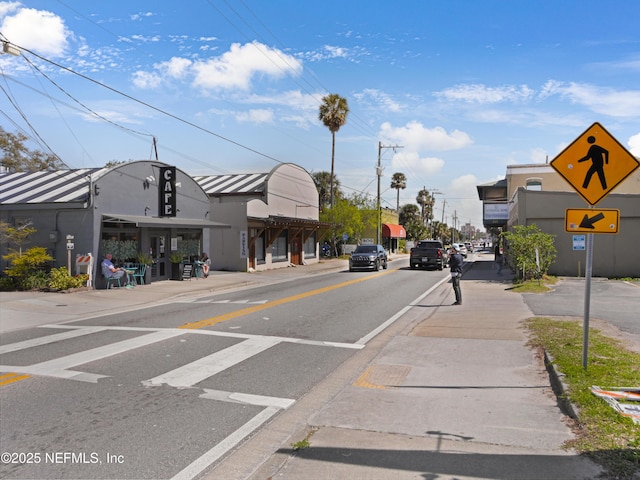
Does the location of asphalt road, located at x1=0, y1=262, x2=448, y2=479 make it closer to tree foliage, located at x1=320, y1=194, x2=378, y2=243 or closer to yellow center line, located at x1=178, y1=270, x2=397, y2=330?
yellow center line, located at x1=178, y1=270, x2=397, y2=330

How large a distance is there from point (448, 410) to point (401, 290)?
1420 centimetres

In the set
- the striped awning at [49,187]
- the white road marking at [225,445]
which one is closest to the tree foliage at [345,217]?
the striped awning at [49,187]

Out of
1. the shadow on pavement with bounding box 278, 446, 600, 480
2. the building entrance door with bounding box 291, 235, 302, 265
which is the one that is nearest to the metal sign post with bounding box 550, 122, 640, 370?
the shadow on pavement with bounding box 278, 446, 600, 480

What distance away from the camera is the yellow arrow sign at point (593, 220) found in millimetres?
6289

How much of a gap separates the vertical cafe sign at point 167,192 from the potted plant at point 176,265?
74.2 inches

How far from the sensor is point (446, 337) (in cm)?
995

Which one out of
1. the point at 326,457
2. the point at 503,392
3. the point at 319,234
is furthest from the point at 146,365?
the point at 319,234

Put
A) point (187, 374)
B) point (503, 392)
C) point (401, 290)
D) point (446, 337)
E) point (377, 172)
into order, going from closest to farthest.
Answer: point (503, 392), point (187, 374), point (446, 337), point (401, 290), point (377, 172)

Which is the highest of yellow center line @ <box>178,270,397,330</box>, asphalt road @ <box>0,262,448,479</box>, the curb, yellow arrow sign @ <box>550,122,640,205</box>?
yellow arrow sign @ <box>550,122,640,205</box>

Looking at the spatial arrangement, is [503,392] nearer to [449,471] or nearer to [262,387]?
[449,471]

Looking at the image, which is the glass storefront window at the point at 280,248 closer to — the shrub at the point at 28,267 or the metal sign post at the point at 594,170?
the shrub at the point at 28,267

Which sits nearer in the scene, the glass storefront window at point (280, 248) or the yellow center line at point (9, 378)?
the yellow center line at point (9, 378)

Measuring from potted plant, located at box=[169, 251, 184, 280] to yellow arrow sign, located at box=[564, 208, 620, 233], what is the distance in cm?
1913

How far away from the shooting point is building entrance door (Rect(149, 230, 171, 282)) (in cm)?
2200
